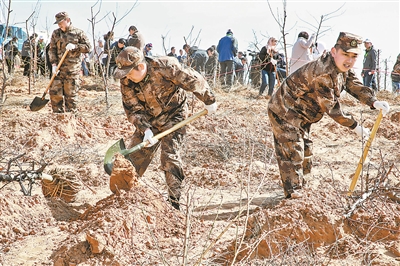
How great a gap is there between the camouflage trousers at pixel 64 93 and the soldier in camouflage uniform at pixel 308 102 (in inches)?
180

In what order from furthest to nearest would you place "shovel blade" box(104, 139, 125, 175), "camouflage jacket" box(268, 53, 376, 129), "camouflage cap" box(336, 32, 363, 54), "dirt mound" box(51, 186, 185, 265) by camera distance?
"shovel blade" box(104, 139, 125, 175)
"camouflage jacket" box(268, 53, 376, 129)
"camouflage cap" box(336, 32, 363, 54)
"dirt mound" box(51, 186, 185, 265)

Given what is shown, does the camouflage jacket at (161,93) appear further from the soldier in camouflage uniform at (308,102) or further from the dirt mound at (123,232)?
the dirt mound at (123,232)

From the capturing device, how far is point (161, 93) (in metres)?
5.08

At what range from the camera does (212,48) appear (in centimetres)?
1368

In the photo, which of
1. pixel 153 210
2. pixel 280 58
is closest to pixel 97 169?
pixel 153 210

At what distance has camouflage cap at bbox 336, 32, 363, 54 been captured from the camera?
460cm

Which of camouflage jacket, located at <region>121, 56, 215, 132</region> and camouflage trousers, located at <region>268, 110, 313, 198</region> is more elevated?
camouflage jacket, located at <region>121, 56, 215, 132</region>

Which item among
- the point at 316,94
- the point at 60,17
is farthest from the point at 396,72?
the point at 316,94

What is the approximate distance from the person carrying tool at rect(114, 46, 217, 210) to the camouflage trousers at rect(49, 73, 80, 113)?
3.90 m

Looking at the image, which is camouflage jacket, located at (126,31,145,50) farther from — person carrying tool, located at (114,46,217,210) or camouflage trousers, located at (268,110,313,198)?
camouflage trousers, located at (268,110,313,198)

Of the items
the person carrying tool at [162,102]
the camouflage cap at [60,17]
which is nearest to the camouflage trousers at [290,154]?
the person carrying tool at [162,102]

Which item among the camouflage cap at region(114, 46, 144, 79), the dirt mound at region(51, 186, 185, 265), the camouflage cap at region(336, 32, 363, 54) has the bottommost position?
the dirt mound at region(51, 186, 185, 265)

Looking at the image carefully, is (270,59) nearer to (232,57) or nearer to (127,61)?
(232,57)

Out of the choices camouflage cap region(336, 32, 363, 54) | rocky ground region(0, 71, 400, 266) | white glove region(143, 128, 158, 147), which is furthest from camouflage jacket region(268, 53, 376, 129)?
white glove region(143, 128, 158, 147)
